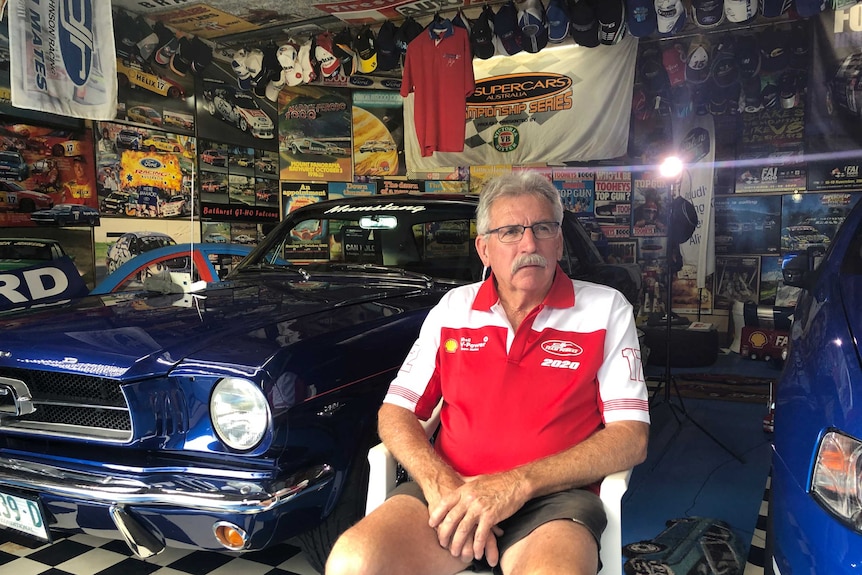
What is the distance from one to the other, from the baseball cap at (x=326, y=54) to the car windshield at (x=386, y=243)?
294 centimetres

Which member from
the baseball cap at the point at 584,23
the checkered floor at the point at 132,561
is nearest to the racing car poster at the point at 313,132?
the baseball cap at the point at 584,23

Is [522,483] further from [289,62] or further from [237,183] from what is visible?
[237,183]

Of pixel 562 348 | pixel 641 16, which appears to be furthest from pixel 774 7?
pixel 562 348

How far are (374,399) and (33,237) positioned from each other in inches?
147

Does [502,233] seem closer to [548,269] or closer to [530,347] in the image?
[548,269]

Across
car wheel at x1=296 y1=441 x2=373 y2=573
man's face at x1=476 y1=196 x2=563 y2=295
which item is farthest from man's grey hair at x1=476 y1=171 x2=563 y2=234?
car wheel at x1=296 y1=441 x2=373 y2=573

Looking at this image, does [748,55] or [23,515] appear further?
[748,55]

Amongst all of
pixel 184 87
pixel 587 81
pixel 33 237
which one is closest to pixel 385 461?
pixel 33 237

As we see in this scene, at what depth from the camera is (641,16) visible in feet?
14.1

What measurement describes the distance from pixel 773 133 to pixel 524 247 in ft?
18.7

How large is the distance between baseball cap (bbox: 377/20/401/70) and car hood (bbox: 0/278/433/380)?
11.0 ft

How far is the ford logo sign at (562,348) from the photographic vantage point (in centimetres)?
161

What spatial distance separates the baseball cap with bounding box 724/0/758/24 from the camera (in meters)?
4.05

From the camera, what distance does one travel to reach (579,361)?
1600 millimetres
